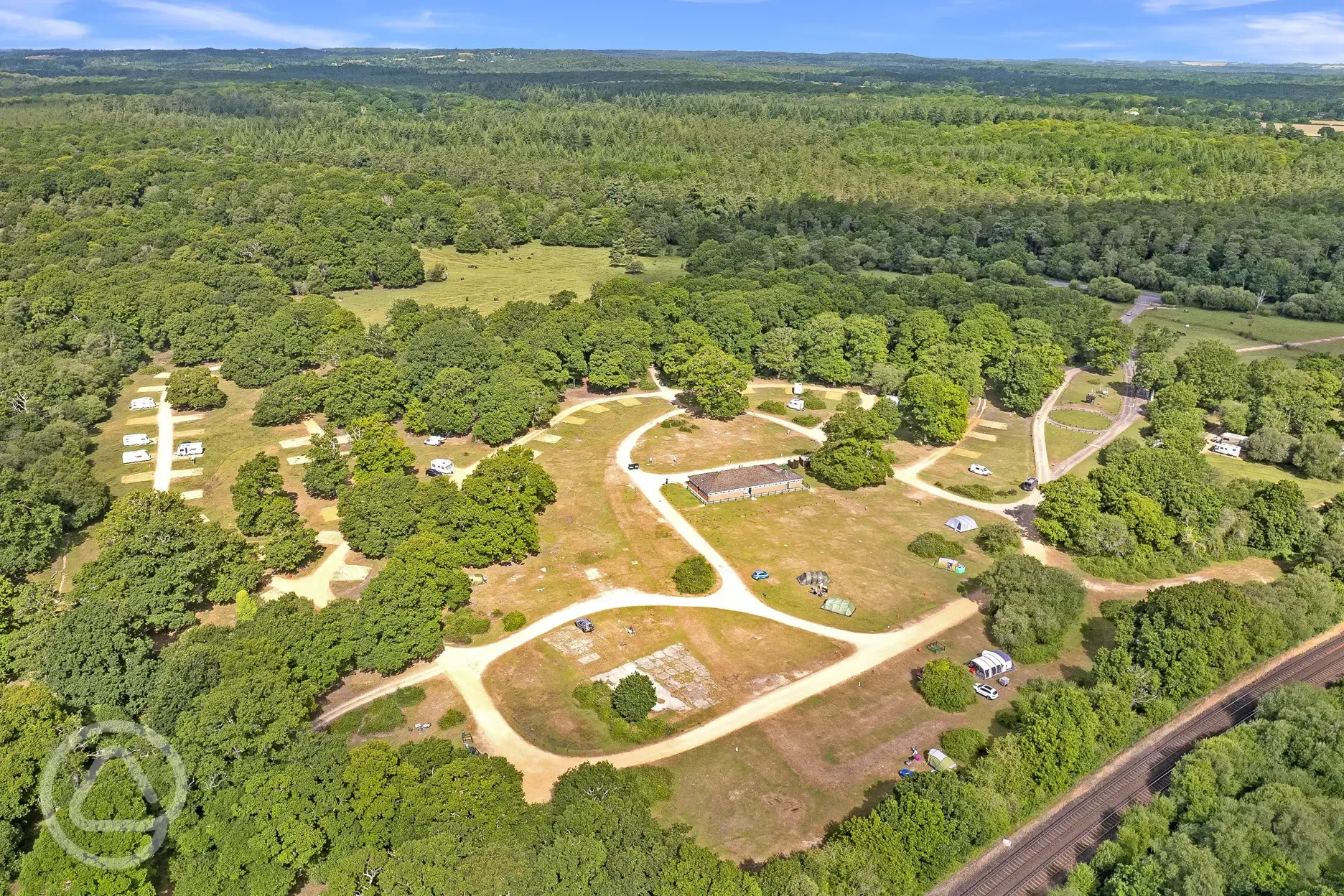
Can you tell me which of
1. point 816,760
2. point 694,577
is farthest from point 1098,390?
point 816,760

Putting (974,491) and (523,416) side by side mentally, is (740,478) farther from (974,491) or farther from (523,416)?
(523,416)

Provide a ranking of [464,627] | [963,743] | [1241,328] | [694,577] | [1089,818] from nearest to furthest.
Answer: [1089,818], [963,743], [464,627], [694,577], [1241,328]

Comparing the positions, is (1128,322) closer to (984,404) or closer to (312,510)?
(984,404)

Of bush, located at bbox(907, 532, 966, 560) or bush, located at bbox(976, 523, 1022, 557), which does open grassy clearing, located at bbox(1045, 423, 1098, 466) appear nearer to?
bush, located at bbox(976, 523, 1022, 557)

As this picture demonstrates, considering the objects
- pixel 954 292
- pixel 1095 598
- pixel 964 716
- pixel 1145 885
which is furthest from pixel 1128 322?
pixel 1145 885

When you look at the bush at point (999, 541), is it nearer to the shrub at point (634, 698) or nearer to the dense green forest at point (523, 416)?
the dense green forest at point (523, 416)

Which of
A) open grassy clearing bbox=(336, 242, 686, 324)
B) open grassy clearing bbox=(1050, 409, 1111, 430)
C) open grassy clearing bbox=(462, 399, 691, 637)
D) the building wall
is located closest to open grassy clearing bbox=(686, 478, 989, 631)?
the building wall
